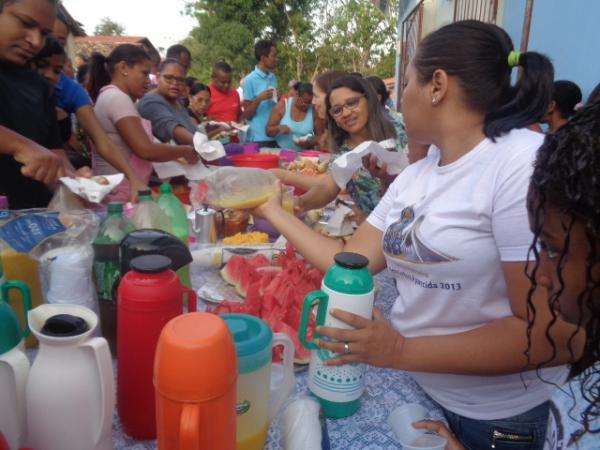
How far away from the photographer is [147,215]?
1.62 meters

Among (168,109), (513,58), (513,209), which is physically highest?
(513,58)

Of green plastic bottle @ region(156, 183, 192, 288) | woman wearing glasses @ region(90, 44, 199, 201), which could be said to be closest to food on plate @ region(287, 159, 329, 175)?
woman wearing glasses @ region(90, 44, 199, 201)

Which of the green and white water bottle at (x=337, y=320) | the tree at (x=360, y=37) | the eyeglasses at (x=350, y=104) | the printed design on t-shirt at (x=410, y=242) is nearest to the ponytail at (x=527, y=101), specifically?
the printed design on t-shirt at (x=410, y=242)

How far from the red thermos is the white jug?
0.34 ft

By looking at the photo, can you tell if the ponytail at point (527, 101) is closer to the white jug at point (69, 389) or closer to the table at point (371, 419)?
Result: the table at point (371, 419)

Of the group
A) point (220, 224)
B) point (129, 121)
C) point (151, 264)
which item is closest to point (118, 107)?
point (129, 121)

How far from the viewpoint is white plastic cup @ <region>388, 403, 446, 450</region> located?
3.21 feet

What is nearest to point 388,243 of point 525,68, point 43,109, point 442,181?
point 442,181

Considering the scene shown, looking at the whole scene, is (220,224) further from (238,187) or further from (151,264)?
(151,264)

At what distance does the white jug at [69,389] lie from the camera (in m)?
0.74

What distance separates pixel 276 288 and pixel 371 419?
0.50 meters

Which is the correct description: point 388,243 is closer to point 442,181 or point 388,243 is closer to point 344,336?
point 442,181

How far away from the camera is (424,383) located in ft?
4.09

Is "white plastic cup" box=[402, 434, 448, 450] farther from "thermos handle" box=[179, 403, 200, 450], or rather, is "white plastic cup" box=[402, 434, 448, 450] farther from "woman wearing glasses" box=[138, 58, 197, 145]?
"woman wearing glasses" box=[138, 58, 197, 145]
